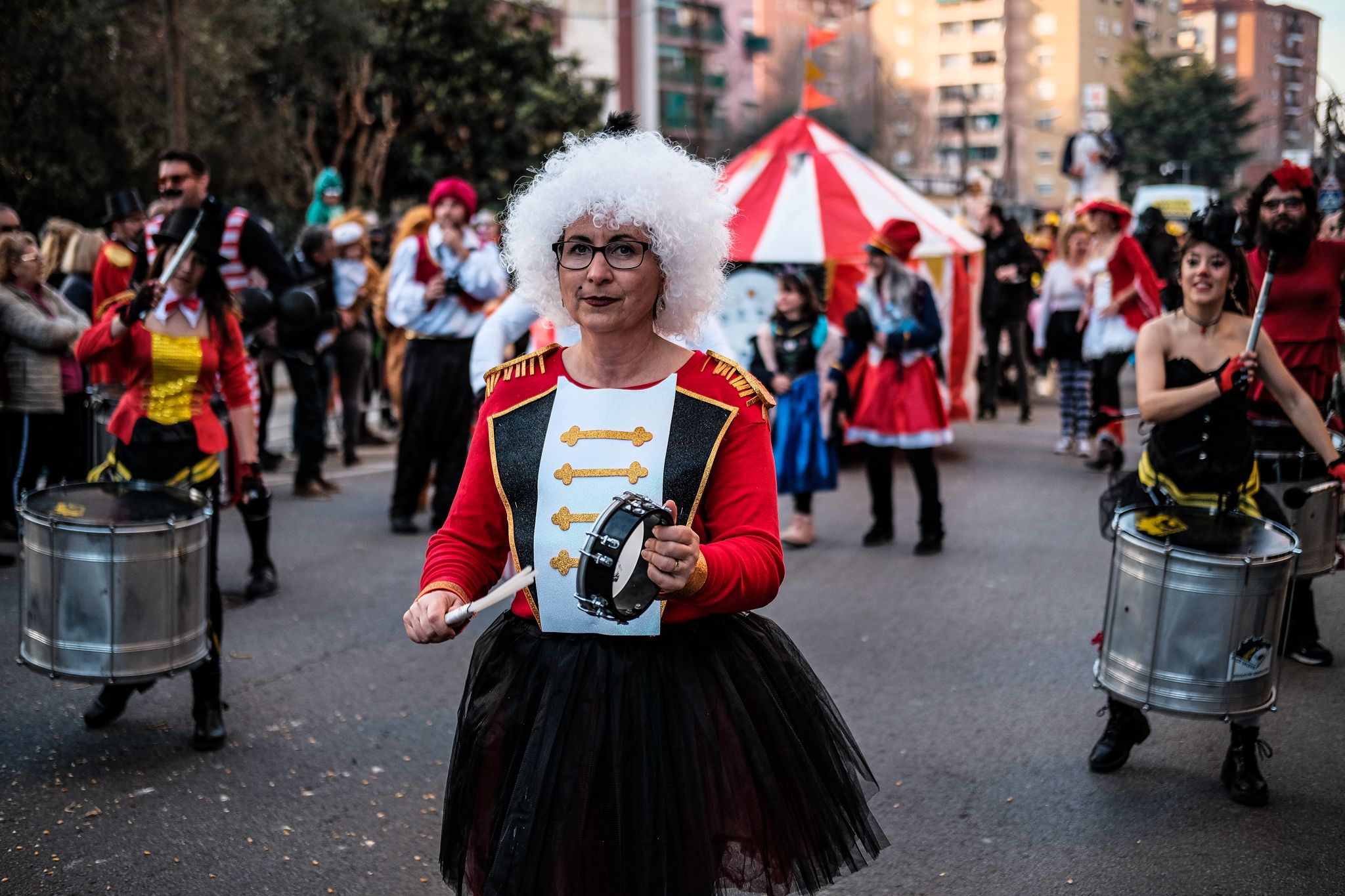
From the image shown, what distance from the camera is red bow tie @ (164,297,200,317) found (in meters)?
5.12

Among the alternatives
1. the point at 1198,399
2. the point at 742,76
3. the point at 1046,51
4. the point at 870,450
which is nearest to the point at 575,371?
the point at 1198,399

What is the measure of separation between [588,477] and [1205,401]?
2.79 meters

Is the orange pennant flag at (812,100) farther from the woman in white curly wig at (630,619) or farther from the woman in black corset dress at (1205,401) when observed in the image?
the woman in white curly wig at (630,619)

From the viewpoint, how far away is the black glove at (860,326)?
324 inches

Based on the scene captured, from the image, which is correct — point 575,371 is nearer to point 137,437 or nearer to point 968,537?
point 137,437

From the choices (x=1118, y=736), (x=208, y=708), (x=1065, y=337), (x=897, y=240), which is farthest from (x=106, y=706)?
(x=1065, y=337)

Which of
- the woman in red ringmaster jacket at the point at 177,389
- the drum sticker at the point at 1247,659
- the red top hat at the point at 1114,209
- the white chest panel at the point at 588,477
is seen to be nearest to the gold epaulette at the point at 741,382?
the white chest panel at the point at 588,477

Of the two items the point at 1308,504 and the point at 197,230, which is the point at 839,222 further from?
the point at 197,230

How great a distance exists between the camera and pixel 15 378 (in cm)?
769

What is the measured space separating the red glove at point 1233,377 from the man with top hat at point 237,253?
387cm

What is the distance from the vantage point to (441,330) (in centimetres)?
843

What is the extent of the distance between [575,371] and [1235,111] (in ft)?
29.1

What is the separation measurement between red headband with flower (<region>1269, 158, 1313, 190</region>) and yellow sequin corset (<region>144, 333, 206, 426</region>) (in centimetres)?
450

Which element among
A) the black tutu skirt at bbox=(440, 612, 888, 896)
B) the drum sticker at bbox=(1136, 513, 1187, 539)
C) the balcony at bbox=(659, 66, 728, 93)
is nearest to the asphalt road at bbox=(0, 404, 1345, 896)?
the drum sticker at bbox=(1136, 513, 1187, 539)
